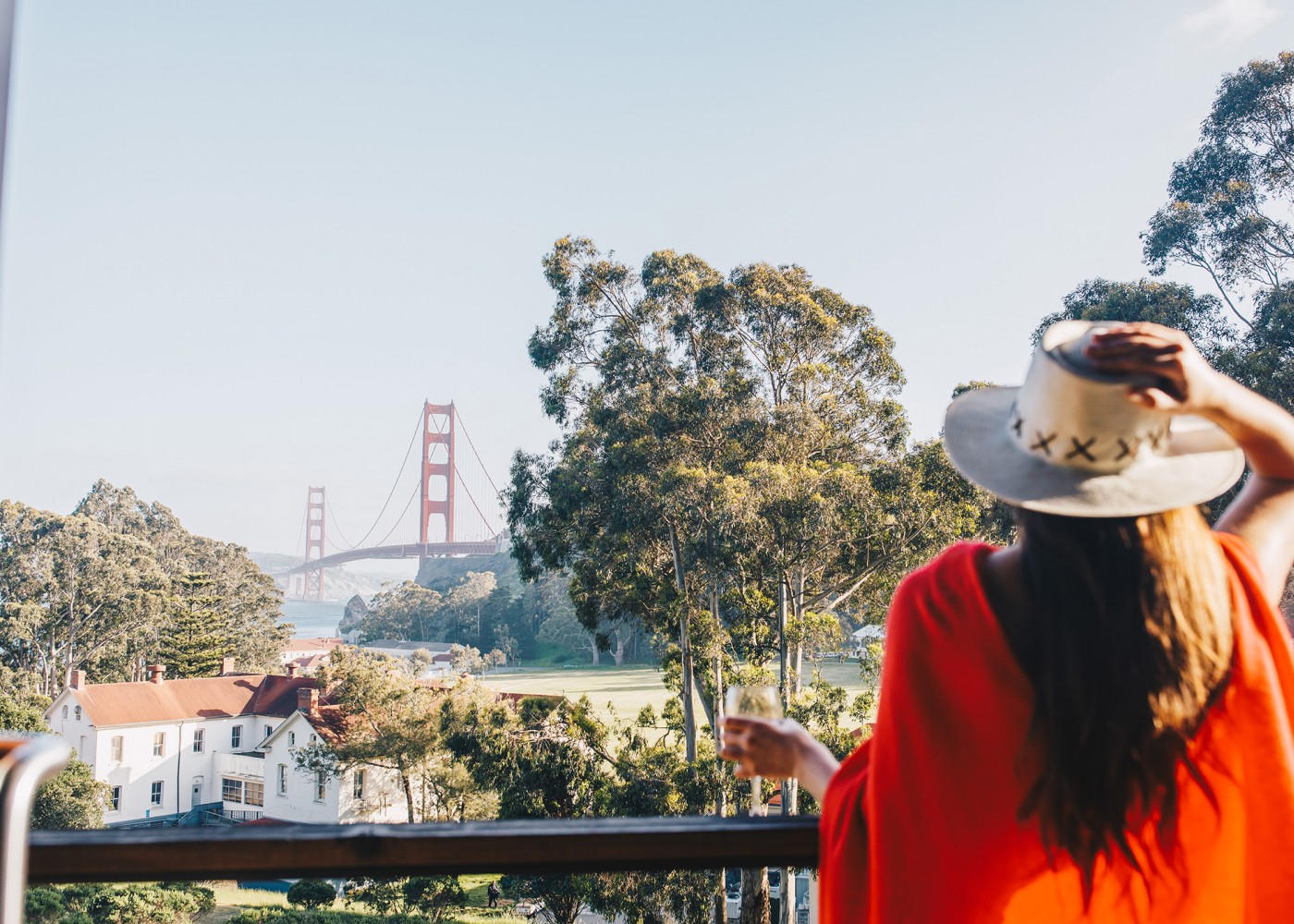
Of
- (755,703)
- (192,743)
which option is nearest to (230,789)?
(192,743)

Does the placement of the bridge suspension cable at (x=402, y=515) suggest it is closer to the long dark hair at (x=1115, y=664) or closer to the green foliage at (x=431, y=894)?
the green foliage at (x=431, y=894)

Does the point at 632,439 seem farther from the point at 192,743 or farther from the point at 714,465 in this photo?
the point at 192,743

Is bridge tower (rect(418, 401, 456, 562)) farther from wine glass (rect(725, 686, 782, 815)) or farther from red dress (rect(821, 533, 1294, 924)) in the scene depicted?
red dress (rect(821, 533, 1294, 924))

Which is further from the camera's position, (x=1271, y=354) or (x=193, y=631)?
(x=193, y=631)

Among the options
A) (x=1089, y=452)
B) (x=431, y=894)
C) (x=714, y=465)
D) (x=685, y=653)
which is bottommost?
(x=431, y=894)

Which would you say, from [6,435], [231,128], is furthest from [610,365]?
[6,435]

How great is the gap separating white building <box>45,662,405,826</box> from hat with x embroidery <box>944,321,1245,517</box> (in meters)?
18.3

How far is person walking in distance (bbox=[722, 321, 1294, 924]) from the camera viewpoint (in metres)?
0.64

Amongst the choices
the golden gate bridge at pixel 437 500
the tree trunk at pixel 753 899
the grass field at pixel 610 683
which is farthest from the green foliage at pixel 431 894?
the golden gate bridge at pixel 437 500

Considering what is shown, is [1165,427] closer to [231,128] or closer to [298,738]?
[298,738]

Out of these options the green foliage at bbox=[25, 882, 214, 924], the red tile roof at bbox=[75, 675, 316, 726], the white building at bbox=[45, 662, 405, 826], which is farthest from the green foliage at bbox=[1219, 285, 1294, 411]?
the red tile roof at bbox=[75, 675, 316, 726]

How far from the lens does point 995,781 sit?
0.66m

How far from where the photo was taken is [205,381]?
155 ft

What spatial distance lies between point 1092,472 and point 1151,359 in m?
0.08
